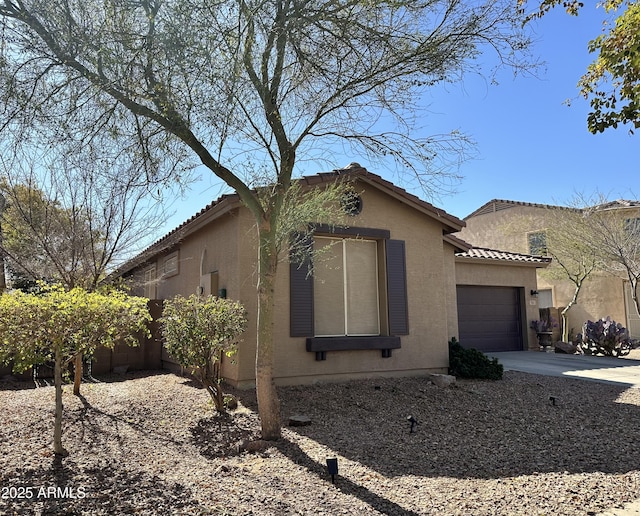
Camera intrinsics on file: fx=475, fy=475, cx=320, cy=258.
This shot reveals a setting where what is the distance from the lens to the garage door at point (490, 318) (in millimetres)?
14719

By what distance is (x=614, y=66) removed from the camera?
4664 mm

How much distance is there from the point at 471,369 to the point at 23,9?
932 cm

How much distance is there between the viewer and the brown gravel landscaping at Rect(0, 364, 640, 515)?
4035mm

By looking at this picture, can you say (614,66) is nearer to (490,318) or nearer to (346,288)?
(346,288)

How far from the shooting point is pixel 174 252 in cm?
1247

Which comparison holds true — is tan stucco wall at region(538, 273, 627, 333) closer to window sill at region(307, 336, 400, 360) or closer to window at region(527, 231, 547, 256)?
window at region(527, 231, 547, 256)

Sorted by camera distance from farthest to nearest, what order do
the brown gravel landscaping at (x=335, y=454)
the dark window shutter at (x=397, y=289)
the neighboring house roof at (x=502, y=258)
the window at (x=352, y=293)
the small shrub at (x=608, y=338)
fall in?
the neighboring house roof at (x=502, y=258), the small shrub at (x=608, y=338), the dark window shutter at (x=397, y=289), the window at (x=352, y=293), the brown gravel landscaping at (x=335, y=454)

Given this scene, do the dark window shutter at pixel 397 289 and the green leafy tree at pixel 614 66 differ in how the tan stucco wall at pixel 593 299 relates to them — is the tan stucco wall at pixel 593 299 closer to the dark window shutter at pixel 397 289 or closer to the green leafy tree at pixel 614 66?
the dark window shutter at pixel 397 289

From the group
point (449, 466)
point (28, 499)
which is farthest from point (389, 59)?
point (28, 499)

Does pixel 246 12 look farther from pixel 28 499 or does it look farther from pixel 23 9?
pixel 28 499

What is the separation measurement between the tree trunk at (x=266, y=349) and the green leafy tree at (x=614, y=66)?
149 inches

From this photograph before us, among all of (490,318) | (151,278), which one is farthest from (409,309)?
(151,278)

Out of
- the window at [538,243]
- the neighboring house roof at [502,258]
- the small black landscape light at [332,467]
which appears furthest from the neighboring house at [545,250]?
the small black landscape light at [332,467]

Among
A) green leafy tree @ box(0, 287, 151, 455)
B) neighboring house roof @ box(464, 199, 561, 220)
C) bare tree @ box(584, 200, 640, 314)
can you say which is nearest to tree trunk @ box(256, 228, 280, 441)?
green leafy tree @ box(0, 287, 151, 455)
